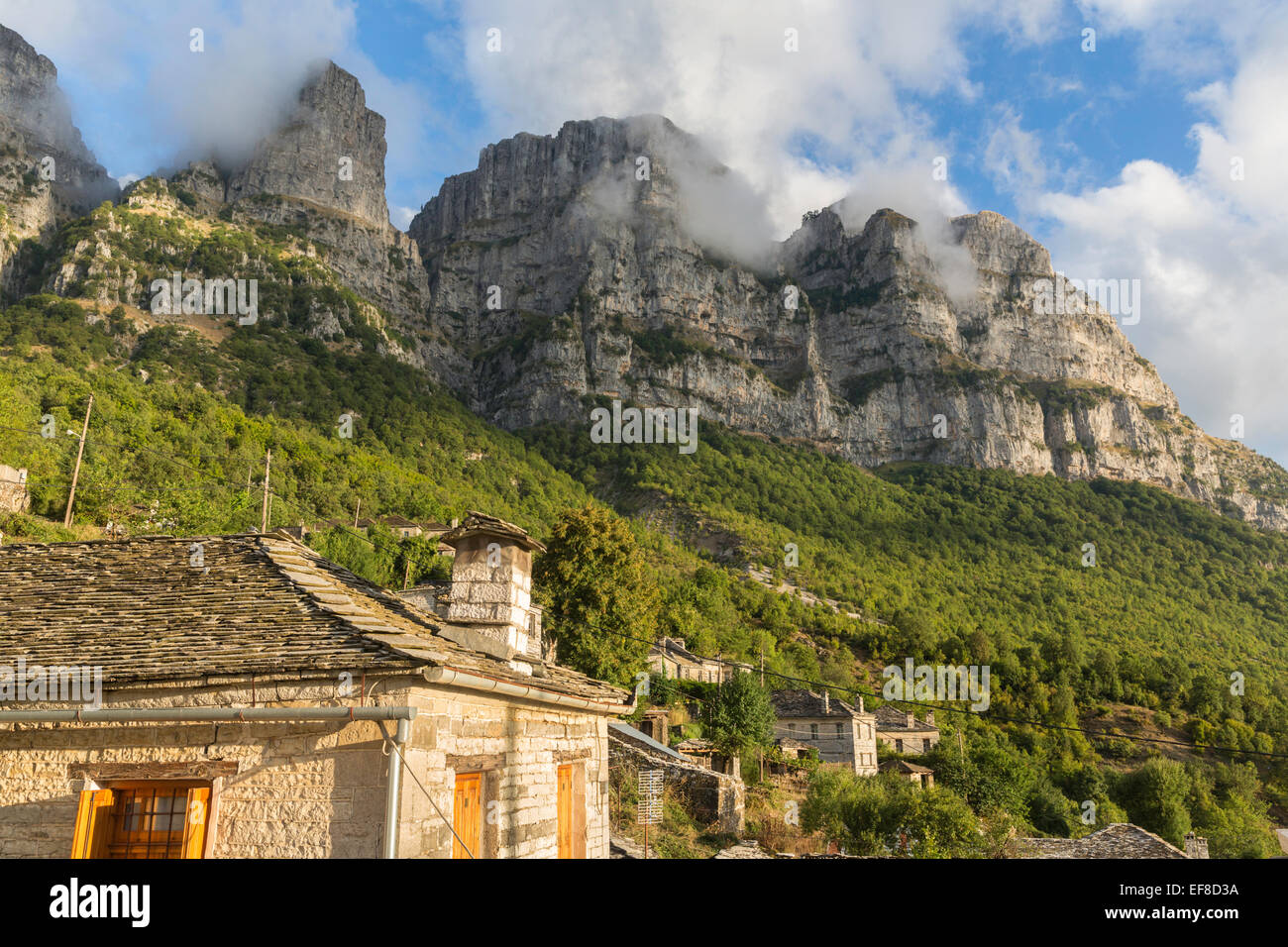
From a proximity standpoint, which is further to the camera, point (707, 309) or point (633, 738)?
point (707, 309)

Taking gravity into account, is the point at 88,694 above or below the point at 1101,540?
below

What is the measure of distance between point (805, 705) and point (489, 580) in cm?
4094

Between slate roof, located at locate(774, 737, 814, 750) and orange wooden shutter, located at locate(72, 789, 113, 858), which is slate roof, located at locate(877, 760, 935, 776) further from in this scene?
orange wooden shutter, located at locate(72, 789, 113, 858)

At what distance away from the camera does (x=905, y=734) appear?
2045 inches

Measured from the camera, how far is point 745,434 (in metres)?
131

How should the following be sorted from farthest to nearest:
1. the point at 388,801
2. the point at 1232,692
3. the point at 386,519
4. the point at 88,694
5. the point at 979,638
Answer: 1. the point at 979,638
2. the point at 1232,692
3. the point at 386,519
4. the point at 88,694
5. the point at 388,801

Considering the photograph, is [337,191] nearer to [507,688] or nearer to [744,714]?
[744,714]

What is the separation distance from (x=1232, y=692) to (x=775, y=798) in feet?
180

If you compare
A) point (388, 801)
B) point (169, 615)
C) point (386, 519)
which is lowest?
point (388, 801)

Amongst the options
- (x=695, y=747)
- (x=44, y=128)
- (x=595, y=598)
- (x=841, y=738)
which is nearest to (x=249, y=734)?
(x=595, y=598)

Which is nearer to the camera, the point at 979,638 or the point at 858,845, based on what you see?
the point at 858,845

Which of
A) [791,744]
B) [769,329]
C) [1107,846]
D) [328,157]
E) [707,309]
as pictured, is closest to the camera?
[1107,846]
